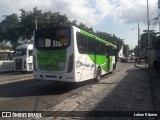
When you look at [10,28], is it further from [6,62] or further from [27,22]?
[6,62]

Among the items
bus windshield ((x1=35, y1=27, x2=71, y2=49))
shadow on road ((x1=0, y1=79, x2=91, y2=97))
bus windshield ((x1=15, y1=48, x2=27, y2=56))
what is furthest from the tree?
bus windshield ((x1=35, y1=27, x2=71, y2=49))

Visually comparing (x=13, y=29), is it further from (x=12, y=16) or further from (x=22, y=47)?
(x=22, y=47)

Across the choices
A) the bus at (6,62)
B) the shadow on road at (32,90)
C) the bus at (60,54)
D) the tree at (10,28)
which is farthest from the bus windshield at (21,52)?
the tree at (10,28)

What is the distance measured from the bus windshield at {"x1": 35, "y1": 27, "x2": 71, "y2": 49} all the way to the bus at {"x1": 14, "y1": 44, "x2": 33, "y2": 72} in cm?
1464

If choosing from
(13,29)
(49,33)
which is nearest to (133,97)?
(49,33)

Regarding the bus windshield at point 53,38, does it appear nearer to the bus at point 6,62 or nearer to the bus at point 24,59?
the bus at point 24,59

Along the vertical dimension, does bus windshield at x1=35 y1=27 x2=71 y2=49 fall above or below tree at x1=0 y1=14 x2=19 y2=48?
below

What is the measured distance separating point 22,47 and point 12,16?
25.8m

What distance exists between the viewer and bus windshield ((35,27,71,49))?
12969 mm

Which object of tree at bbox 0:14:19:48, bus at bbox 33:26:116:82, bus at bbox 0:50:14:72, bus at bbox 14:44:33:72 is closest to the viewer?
bus at bbox 33:26:116:82

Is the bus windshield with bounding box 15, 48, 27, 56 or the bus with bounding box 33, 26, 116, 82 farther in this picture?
the bus windshield with bounding box 15, 48, 27, 56

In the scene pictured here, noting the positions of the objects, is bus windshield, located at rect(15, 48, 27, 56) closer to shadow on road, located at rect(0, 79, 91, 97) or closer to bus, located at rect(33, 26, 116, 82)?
shadow on road, located at rect(0, 79, 91, 97)

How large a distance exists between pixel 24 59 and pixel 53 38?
610 inches

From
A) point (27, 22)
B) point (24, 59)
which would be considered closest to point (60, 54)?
point (24, 59)
